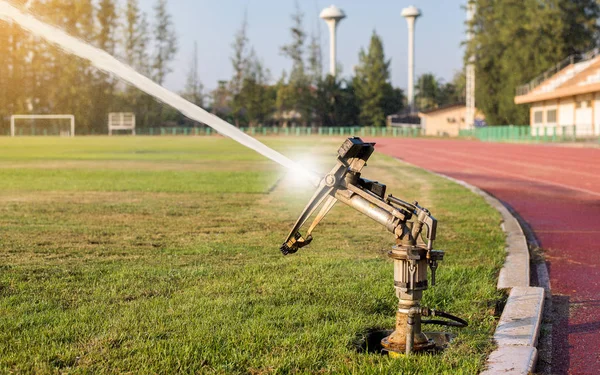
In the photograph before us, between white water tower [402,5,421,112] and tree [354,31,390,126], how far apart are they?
47.0 feet

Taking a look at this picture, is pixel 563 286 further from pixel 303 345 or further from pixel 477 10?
pixel 477 10

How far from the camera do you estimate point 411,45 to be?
109 m

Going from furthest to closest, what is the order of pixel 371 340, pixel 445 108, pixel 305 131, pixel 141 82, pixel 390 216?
pixel 305 131 < pixel 445 108 < pixel 371 340 < pixel 141 82 < pixel 390 216

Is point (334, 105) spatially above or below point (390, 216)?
above

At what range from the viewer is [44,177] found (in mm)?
16484

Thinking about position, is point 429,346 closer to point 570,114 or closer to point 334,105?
point 570,114

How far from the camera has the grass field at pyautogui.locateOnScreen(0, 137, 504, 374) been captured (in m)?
3.58

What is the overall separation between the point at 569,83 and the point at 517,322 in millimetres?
52101

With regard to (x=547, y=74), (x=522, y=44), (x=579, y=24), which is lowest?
(x=547, y=74)

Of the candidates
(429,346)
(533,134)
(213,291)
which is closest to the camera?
(429,346)

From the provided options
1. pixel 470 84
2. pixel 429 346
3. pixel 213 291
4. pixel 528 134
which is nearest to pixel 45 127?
pixel 470 84

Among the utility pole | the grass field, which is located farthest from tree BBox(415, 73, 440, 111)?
the grass field

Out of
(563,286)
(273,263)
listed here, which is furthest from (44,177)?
(563,286)

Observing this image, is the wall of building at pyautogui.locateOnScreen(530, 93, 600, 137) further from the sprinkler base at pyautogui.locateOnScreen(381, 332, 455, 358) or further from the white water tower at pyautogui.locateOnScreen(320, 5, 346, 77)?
the white water tower at pyautogui.locateOnScreen(320, 5, 346, 77)
